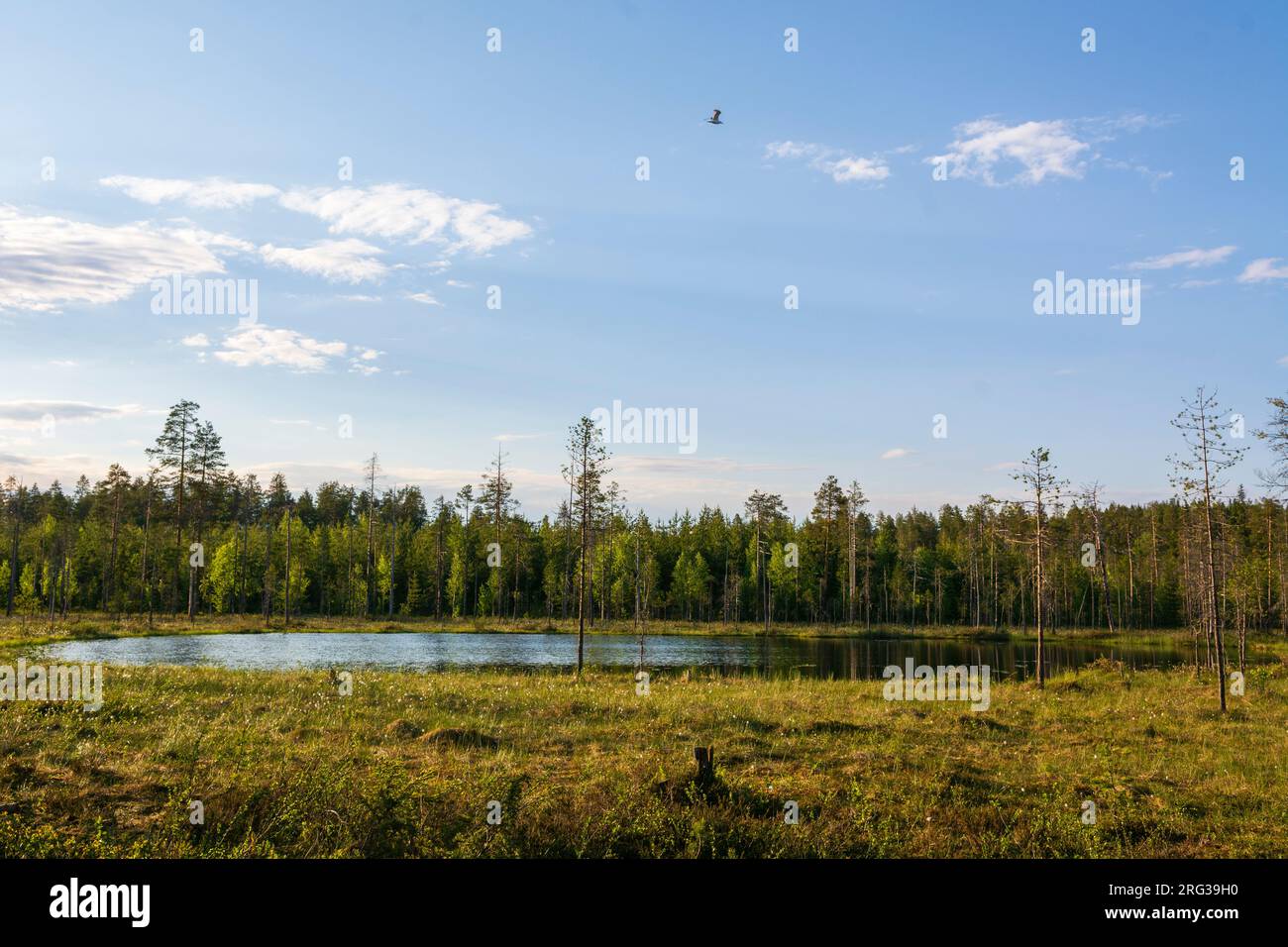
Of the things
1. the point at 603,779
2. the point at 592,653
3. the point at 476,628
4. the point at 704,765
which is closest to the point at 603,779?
the point at 603,779

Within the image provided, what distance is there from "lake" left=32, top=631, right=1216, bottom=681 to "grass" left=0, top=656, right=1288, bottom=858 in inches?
691

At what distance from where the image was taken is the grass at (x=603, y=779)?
10508 mm

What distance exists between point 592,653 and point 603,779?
129 ft

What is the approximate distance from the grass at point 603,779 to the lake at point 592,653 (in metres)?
17.6

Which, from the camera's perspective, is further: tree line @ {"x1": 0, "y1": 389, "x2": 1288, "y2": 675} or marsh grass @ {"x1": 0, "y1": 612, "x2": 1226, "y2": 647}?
tree line @ {"x1": 0, "y1": 389, "x2": 1288, "y2": 675}

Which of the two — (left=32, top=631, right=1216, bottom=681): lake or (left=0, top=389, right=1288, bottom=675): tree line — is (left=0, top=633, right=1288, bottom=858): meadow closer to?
(left=32, top=631, right=1216, bottom=681): lake

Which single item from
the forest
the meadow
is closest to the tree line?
the forest

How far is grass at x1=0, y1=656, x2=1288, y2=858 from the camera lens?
10508 millimetres

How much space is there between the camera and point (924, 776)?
1478 cm

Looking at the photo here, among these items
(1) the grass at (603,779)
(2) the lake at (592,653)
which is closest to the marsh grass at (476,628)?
(2) the lake at (592,653)
